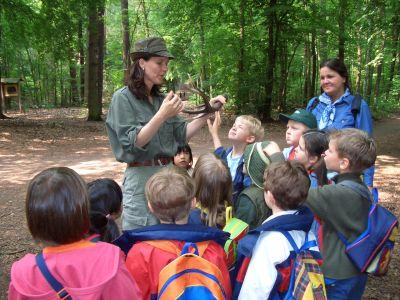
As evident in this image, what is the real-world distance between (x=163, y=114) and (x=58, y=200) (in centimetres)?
95

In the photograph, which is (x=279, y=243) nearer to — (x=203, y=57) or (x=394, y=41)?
(x=394, y=41)

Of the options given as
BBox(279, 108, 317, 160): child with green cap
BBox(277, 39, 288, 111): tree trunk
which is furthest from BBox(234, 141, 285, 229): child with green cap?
BBox(277, 39, 288, 111): tree trunk

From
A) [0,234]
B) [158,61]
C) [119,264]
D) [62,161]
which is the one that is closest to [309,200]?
[119,264]

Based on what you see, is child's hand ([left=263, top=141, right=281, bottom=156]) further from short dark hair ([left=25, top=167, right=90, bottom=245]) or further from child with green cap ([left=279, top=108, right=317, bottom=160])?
short dark hair ([left=25, top=167, right=90, bottom=245])

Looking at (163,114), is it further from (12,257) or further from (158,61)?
(12,257)

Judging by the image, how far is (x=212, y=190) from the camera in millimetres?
2541

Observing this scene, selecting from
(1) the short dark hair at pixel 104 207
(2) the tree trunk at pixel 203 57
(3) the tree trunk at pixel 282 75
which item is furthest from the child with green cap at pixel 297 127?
(3) the tree trunk at pixel 282 75

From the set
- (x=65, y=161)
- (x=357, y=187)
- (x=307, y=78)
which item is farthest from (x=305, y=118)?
(x=307, y=78)

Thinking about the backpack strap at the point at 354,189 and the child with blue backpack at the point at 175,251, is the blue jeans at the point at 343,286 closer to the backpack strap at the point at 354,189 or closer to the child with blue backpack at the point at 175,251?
the backpack strap at the point at 354,189

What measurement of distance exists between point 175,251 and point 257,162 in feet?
3.60

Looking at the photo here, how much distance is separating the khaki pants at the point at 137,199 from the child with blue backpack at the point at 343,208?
113 centimetres

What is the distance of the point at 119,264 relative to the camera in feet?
5.61

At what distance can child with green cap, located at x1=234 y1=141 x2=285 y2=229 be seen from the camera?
2.76m

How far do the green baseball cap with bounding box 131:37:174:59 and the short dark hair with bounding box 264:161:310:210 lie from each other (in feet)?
3.90
